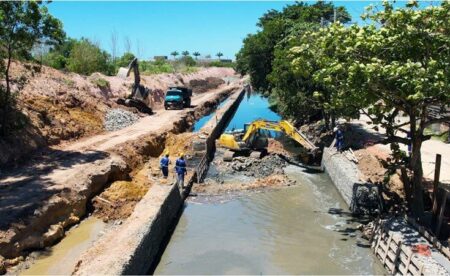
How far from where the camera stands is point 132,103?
37906mm

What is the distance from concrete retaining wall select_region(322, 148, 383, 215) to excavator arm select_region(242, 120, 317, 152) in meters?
1.30

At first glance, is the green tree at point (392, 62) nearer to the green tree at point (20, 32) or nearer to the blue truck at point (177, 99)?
the green tree at point (20, 32)

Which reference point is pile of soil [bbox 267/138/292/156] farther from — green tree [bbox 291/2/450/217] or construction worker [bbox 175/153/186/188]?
green tree [bbox 291/2/450/217]

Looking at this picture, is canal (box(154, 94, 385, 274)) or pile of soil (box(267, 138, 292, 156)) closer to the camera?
canal (box(154, 94, 385, 274))

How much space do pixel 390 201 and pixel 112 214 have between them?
10685 mm

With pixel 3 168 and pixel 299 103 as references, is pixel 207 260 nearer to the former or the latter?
pixel 3 168

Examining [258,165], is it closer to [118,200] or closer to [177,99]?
[118,200]

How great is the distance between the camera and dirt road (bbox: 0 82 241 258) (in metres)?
14.1

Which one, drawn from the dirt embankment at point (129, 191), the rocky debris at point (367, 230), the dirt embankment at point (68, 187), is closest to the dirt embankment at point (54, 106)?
the dirt embankment at point (68, 187)

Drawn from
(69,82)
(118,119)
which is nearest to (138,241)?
(118,119)

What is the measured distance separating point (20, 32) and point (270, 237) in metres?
14.3

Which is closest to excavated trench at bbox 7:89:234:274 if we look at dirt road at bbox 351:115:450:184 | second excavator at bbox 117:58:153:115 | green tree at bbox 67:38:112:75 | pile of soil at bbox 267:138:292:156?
pile of soil at bbox 267:138:292:156

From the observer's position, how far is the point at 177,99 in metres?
43.7

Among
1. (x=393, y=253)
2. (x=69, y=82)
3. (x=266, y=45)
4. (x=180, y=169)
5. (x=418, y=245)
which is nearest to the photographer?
(x=418, y=245)
